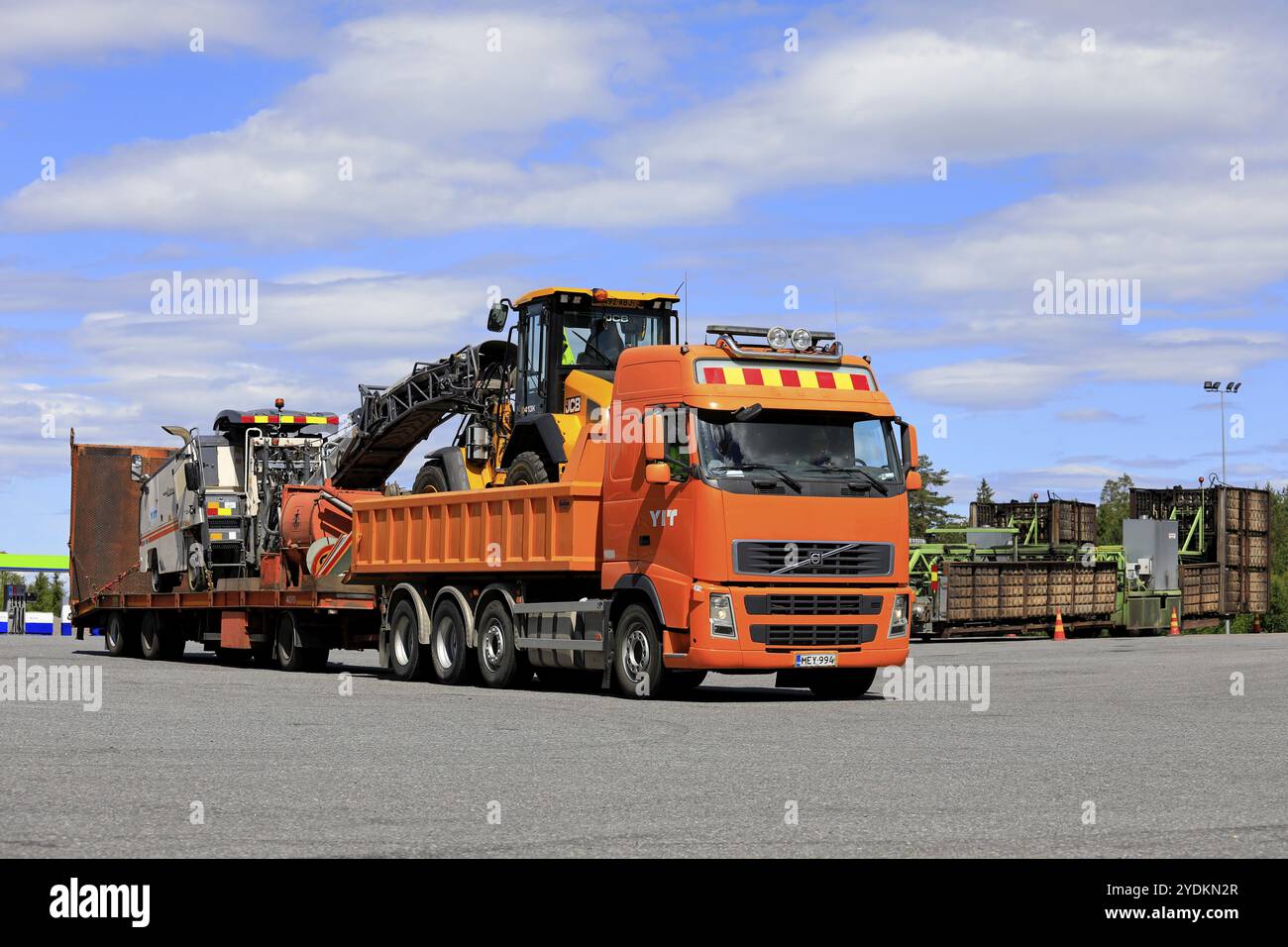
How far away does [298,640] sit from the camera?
2583 cm

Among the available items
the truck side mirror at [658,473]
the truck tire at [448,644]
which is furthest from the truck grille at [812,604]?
the truck tire at [448,644]

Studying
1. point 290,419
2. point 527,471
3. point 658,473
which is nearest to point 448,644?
point 527,471

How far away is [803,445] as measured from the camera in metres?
18.0

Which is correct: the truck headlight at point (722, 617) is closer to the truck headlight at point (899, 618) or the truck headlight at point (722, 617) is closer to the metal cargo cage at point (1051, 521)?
the truck headlight at point (899, 618)

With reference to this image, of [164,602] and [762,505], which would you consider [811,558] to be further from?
[164,602]

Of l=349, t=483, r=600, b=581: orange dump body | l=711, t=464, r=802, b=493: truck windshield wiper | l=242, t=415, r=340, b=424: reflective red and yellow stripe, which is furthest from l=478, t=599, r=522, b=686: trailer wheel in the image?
l=242, t=415, r=340, b=424: reflective red and yellow stripe

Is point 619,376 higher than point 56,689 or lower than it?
higher

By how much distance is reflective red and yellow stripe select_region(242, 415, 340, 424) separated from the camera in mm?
28125

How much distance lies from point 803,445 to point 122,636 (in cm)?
1761

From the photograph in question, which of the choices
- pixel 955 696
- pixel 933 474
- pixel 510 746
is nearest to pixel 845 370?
pixel 955 696

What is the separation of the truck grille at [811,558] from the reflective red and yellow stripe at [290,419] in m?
12.3
